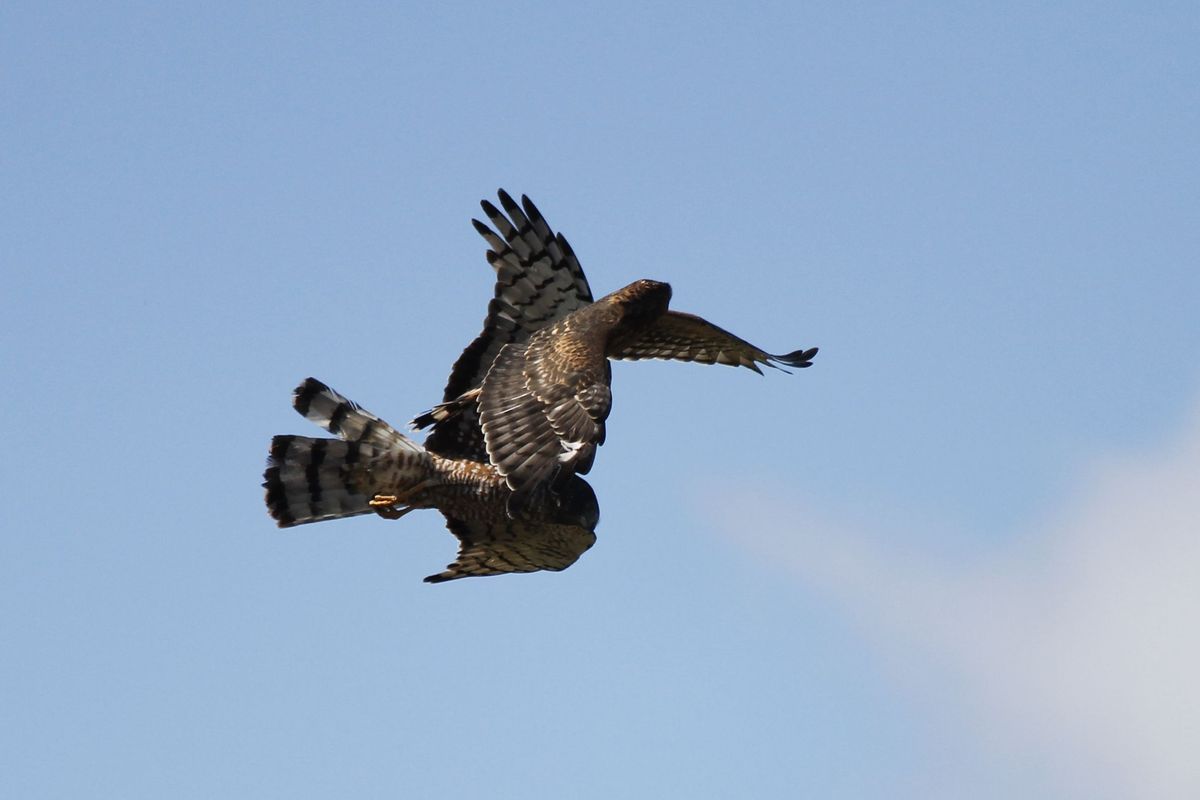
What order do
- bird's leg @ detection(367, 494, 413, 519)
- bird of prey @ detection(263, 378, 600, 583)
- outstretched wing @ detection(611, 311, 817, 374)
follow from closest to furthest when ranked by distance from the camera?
bird of prey @ detection(263, 378, 600, 583)
bird's leg @ detection(367, 494, 413, 519)
outstretched wing @ detection(611, 311, 817, 374)

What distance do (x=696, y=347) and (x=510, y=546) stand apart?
2792 millimetres

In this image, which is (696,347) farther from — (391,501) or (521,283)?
(391,501)

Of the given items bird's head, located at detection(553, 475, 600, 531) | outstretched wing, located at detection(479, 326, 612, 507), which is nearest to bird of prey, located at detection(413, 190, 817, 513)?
outstretched wing, located at detection(479, 326, 612, 507)

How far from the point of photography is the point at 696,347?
17047 mm

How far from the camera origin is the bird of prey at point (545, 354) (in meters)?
13.9

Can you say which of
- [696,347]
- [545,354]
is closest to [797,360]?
[696,347]

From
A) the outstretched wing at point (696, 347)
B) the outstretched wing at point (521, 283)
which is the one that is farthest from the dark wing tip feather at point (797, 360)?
the outstretched wing at point (521, 283)

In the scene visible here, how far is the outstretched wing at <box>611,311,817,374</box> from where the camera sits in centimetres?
1658

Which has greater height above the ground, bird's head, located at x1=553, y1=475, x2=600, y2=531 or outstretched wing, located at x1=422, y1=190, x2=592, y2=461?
outstretched wing, located at x1=422, y1=190, x2=592, y2=461

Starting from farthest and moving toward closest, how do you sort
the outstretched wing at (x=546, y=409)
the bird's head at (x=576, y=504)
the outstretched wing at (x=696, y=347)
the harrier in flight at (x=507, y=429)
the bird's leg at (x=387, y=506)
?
1. the outstretched wing at (x=696, y=347)
2. the bird's leg at (x=387, y=506)
3. the bird's head at (x=576, y=504)
4. the harrier in flight at (x=507, y=429)
5. the outstretched wing at (x=546, y=409)

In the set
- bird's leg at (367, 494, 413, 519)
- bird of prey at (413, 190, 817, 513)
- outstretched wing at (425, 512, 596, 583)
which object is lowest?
outstretched wing at (425, 512, 596, 583)

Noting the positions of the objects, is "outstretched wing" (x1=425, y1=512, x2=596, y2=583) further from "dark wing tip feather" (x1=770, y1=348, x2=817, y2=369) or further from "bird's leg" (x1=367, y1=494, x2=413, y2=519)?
"dark wing tip feather" (x1=770, y1=348, x2=817, y2=369)

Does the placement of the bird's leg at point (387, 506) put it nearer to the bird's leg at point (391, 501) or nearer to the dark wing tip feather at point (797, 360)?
the bird's leg at point (391, 501)

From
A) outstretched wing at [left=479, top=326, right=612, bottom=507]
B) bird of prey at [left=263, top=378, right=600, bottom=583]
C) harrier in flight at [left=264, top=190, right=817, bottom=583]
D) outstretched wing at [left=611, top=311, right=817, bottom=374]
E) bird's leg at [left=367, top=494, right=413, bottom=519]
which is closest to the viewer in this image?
outstretched wing at [left=479, top=326, right=612, bottom=507]
